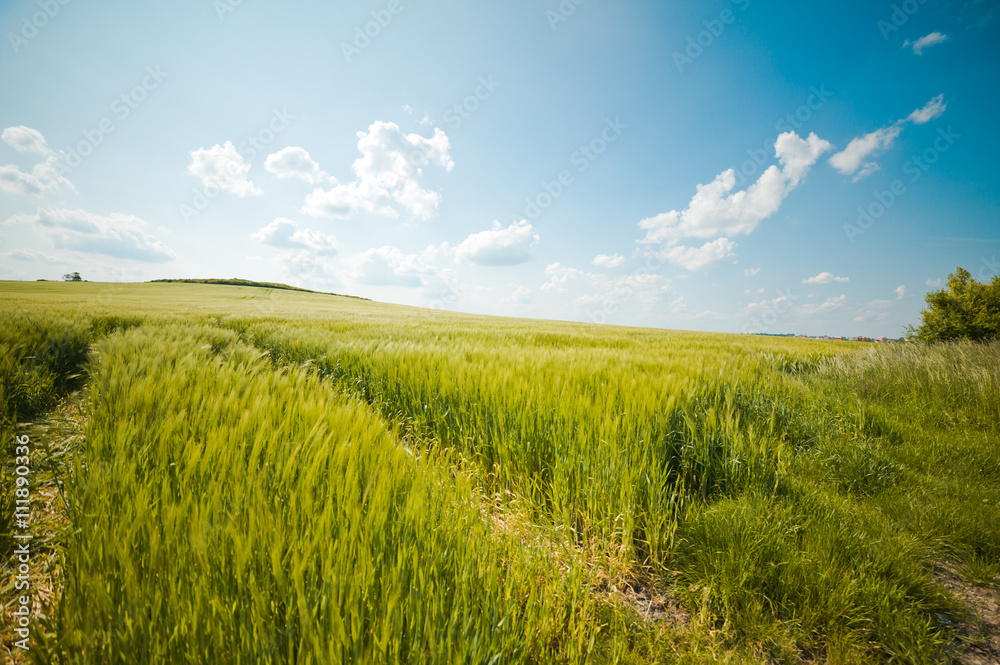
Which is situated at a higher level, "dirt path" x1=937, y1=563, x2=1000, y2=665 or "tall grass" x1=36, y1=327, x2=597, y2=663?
"tall grass" x1=36, y1=327, x2=597, y2=663

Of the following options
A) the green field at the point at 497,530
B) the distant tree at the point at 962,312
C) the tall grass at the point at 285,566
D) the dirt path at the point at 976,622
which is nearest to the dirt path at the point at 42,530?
the green field at the point at 497,530

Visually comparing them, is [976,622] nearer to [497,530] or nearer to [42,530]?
[497,530]

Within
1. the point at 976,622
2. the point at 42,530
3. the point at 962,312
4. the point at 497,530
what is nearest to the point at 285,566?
the point at 497,530

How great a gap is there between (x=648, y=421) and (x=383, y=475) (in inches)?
66.2

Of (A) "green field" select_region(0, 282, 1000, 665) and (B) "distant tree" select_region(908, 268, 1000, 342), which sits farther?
(B) "distant tree" select_region(908, 268, 1000, 342)

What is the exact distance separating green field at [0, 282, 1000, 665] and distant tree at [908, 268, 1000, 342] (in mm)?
13654

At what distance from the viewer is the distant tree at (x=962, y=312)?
11.0 meters

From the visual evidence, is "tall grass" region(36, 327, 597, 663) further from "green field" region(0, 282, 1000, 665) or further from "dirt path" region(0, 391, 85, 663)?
"dirt path" region(0, 391, 85, 663)

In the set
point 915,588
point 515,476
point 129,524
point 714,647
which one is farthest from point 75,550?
point 915,588

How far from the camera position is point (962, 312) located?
38.0 feet

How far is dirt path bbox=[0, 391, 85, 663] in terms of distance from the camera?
38.5 inches

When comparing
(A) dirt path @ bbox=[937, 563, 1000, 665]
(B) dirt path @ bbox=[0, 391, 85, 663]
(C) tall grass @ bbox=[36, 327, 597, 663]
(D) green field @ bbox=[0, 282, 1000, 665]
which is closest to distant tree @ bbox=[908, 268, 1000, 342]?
(D) green field @ bbox=[0, 282, 1000, 665]

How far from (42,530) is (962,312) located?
20.4m

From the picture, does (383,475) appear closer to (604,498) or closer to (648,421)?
(604,498)
